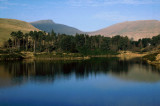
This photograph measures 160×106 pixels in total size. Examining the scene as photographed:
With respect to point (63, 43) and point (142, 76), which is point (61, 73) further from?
point (63, 43)

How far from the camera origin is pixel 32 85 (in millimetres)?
36656

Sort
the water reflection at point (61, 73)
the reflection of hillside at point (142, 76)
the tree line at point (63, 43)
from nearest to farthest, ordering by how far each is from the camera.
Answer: the water reflection at point (61, 73)
the reflection of hillside at point (142, 76)
the tree line at point (63, 43)

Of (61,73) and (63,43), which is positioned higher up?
(63,43)

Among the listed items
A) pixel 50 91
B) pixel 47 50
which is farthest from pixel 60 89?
pixel 47 50

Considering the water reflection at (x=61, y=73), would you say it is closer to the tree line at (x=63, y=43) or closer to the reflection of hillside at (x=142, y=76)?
the reflection of hillside at (x=142, y=76)

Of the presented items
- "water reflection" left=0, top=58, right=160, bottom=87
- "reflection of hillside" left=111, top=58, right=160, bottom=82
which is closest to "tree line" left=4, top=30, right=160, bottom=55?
"water reflection" left=0, top=58, right=160, bottom=87

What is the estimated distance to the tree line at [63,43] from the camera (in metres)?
113

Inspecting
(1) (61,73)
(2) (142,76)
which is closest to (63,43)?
(1) (61,73)

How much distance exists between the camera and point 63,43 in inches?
4427

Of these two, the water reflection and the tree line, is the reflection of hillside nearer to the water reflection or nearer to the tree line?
the water reflection

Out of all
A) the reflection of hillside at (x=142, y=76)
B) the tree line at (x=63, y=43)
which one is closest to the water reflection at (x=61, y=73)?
the reflection of hillside at (x=142, y=76)

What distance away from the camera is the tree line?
113 m

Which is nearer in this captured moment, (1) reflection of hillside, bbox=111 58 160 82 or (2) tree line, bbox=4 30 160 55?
(1) reflection of hillside, bbox=111 58 160 82

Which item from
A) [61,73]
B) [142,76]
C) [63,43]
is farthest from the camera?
[63,43]
